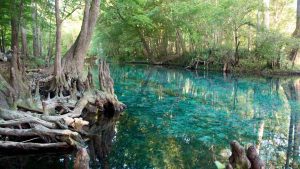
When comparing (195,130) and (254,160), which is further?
(195,130)

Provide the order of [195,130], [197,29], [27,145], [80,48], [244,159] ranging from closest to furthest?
[244,159], [27,145], [195,130], [80,48], [197,29]

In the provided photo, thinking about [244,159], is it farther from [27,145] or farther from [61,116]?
[61,116]

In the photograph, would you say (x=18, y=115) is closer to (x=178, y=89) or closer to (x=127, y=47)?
(x=178, y=89)

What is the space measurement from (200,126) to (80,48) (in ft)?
18.2

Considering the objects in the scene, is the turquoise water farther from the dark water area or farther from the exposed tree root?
the exposed tree root

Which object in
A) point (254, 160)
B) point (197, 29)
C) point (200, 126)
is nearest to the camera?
point (254, 160)

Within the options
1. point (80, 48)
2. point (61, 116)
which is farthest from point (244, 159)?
point (80, 48)

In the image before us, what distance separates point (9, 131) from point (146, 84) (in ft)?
49.8

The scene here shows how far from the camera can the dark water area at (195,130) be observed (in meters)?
7.32

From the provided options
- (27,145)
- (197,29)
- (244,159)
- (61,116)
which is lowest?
(27,145)

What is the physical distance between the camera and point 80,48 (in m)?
13.3

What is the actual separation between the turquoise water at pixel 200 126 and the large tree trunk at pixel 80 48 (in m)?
2.47

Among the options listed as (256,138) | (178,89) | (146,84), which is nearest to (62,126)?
(256,138)

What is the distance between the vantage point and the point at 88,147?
8.05 metres
